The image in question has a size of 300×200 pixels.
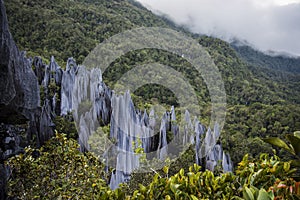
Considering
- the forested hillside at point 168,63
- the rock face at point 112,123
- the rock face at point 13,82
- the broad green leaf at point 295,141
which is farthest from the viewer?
the forested hillside at point 168,63

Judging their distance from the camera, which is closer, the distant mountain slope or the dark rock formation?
the dark rock formation

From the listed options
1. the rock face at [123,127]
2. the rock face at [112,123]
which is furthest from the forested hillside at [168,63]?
the rock face at [112,123]

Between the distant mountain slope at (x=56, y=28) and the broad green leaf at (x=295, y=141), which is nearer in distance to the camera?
the broad green leaf at (x=295, y=141)

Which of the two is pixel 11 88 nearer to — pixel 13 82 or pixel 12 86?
pixel 12 86

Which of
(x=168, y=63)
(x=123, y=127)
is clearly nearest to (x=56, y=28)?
(x=168, y=63)

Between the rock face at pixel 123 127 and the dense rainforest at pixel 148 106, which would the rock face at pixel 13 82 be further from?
the rock face at pixel 123 127

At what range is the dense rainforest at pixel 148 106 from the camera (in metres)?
1.96

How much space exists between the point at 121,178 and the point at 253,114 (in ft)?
65.7

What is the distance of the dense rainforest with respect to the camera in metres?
1.96

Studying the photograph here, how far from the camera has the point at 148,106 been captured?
20.7 m

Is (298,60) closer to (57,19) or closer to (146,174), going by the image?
(57,19)

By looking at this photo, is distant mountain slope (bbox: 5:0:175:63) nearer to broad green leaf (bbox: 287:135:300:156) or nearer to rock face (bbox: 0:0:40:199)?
rock face (bbox: 0:0:40:199)

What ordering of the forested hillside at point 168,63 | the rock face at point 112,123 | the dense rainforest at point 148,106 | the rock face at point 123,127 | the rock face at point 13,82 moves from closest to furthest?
the dense rainforest at point 148,106 → the rock face at point 13,82 → the rock face at point 112,123 → the rock face at point 123,127 → the forested hillside at point 168,63

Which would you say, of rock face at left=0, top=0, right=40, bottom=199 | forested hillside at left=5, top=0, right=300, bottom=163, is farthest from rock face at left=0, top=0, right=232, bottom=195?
forested hillside at left=5, top=0, right=300, bottom=163
